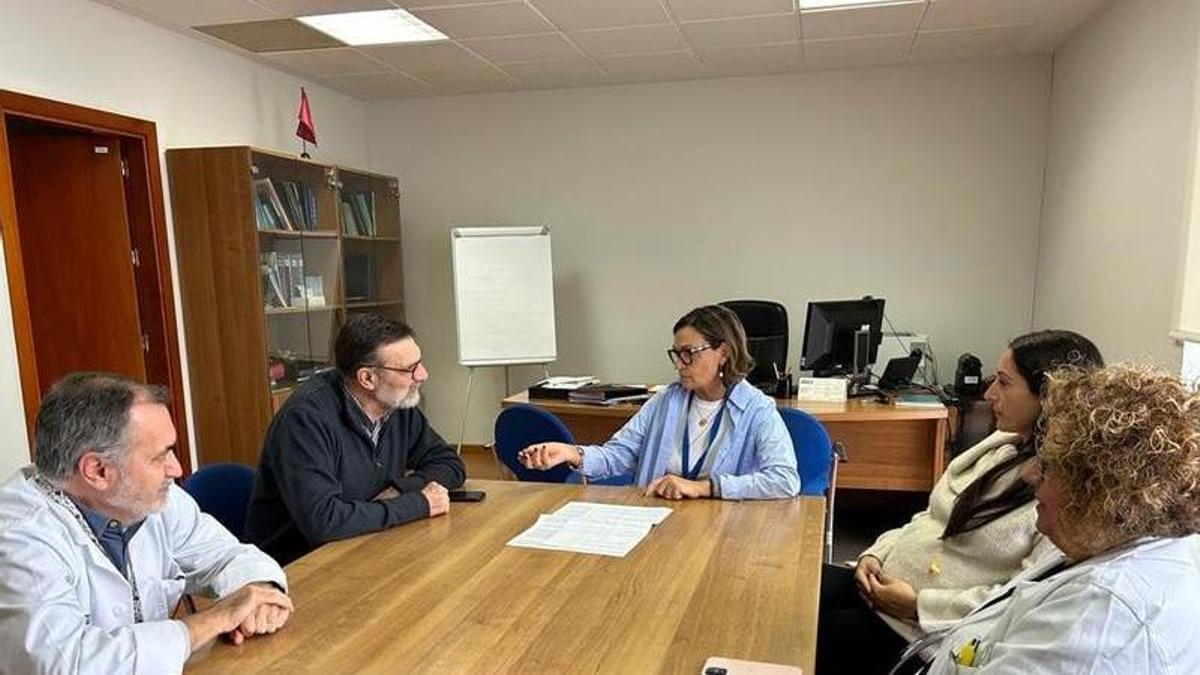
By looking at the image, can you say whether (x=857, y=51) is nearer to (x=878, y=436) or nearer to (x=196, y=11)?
(x=878, y=436)

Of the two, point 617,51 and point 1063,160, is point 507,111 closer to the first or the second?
point 617,51

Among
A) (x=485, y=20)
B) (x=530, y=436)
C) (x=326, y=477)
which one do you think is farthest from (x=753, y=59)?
(x=326, y=477)

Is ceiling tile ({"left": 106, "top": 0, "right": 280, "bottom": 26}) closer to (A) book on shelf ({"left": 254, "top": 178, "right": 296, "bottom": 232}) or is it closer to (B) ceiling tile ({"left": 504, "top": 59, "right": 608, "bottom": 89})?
(A) book on shelf ({"left": 254, "top": 178, "right": 296, "bottom": 232})

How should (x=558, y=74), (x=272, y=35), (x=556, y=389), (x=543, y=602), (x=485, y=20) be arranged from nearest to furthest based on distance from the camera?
(x=543, y=602) < (x=485, y=20) < (x=556, y=389) < (x=272, y=35) < (x=558, y=74)

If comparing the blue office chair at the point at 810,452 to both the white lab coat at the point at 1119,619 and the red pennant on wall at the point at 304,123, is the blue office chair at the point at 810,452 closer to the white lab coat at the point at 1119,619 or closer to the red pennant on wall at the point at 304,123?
the white lab coat at the point at 1119,619

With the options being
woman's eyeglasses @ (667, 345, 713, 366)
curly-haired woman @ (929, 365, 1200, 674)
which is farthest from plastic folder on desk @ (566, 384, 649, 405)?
curly-haired woman @ (929, 365, 1200, 674)

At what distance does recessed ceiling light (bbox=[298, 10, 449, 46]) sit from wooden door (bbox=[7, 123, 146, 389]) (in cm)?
116

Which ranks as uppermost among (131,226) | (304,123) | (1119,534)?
(304,123)

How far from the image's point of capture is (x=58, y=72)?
3.18 meters

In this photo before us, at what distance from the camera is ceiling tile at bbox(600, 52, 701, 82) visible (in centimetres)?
453

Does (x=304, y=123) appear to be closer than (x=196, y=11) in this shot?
No

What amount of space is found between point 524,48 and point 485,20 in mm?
546

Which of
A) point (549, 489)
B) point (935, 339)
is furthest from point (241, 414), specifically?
point (935, 339)

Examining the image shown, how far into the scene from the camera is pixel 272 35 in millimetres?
3947
